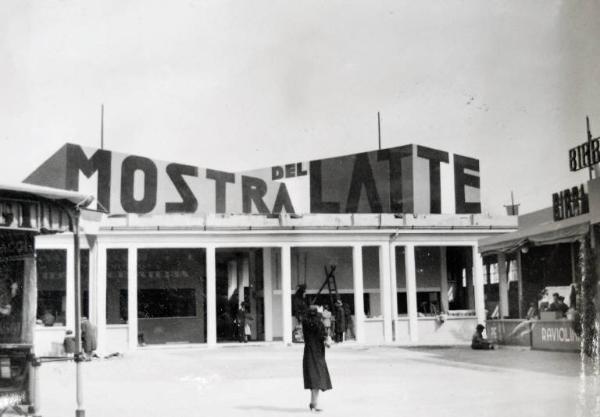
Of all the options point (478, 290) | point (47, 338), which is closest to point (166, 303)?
point (47, 338)

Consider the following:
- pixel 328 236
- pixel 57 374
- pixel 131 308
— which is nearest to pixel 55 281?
pixel 131 308

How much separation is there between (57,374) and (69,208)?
880 cm

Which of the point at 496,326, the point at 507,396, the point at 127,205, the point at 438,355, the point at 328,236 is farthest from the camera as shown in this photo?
the point at 127,205

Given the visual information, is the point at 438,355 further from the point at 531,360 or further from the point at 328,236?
the point at 328,236

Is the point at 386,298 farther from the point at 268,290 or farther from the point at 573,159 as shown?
the point at 573,159

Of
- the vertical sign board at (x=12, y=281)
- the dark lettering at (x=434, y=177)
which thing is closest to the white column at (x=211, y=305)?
the dark lettering at (x=434, y=177)

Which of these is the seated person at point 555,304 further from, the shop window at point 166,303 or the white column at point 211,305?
the shop window at point 166,303

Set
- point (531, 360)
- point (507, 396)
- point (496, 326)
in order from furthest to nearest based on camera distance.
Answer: point (496, 326), point (531, 360), point (507, 396)

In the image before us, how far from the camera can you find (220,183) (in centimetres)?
3588

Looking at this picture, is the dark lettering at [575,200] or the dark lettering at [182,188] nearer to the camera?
the dark lettering at [575,200]

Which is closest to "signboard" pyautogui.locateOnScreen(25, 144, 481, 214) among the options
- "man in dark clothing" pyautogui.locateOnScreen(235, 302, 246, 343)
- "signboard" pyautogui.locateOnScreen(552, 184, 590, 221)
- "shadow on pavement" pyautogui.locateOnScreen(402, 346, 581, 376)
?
"man in dark clothing" pyautogui.locateOnScreen(235, 302, 246, 343)

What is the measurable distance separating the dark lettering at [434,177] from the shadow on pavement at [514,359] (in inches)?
649

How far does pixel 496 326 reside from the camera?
23.5m

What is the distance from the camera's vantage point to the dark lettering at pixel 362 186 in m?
37.9
